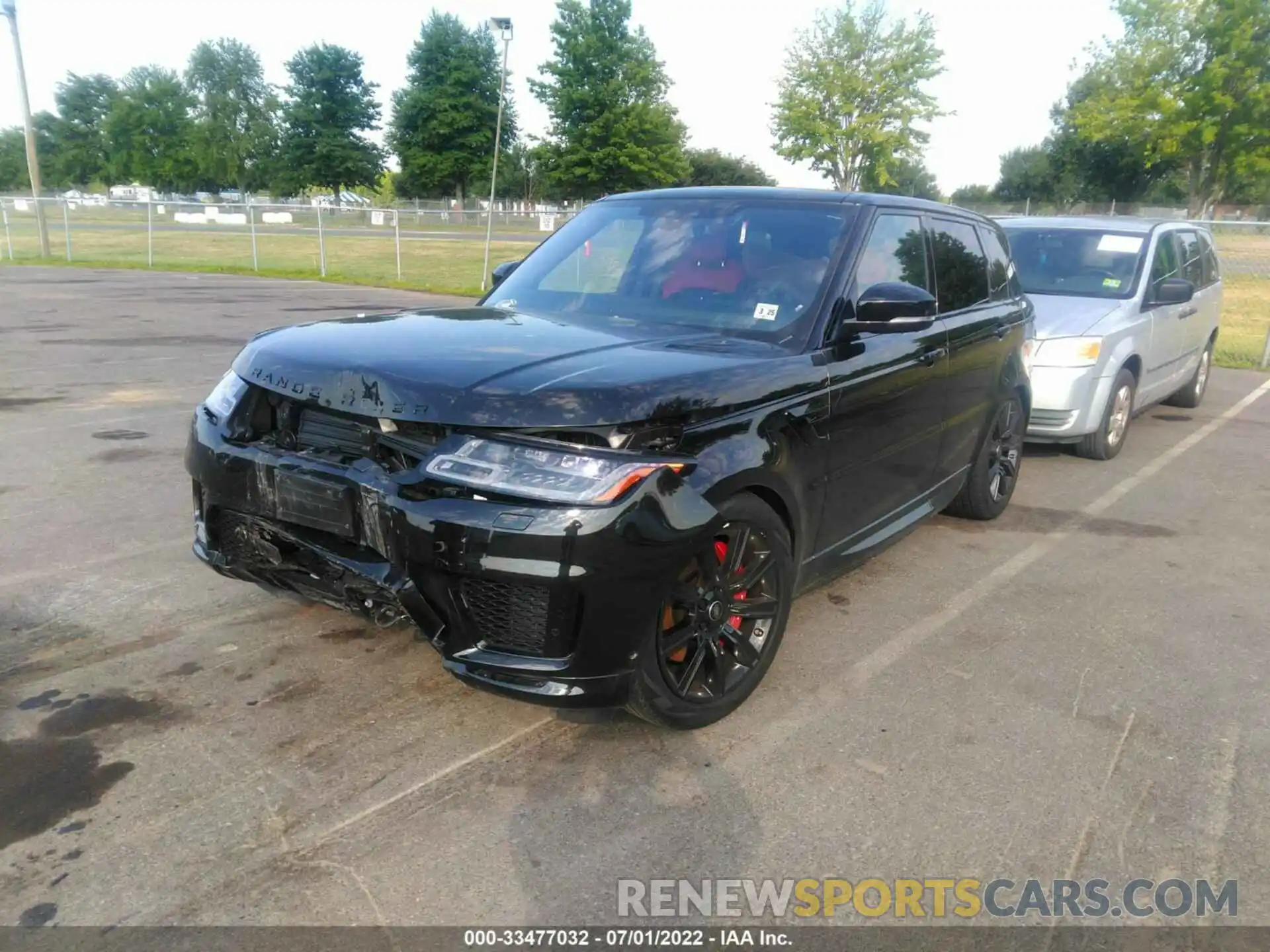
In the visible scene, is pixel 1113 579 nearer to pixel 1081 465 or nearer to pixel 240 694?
pixel 1081 465

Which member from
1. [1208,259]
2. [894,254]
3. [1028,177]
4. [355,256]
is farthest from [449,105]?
[894,254]

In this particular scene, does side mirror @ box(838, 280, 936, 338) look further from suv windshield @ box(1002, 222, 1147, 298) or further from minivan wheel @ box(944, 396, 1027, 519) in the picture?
suv windshield @ box(1002, 222, 1147, 298)

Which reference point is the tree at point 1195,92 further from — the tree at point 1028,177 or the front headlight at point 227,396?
the front headlight at point 227,396

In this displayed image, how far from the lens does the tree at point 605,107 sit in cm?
5869

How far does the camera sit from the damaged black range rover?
2.76 meters

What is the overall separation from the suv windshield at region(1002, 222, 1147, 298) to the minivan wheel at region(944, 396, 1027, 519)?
2572 mm

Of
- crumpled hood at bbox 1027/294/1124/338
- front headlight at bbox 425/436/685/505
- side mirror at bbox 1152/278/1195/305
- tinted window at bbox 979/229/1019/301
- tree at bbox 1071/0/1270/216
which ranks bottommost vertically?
front headlight at bbox 425/436/685/505

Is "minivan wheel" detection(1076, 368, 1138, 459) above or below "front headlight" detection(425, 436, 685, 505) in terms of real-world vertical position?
below

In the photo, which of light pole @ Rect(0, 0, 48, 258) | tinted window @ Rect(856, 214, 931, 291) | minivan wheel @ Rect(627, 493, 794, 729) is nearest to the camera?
minivan wheel @ Rect(627, 493, 794, 729)

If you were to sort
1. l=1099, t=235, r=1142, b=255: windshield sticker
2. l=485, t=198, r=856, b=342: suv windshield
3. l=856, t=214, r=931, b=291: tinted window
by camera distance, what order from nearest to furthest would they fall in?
1. l=485, t=198, r=856, b=342: suv windshield
2. l=856, t=214, r=931, b=291: tinted window
3. l=1099, t=235, r=1142, b=255: windshield sticker

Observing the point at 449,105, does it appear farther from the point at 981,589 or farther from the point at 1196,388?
the point at 981,589

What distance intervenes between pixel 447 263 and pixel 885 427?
2601cm

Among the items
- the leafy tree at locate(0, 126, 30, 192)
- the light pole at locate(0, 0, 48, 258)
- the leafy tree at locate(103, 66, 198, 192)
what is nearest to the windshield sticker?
the light pole at locate(0, 0, 48, 258)

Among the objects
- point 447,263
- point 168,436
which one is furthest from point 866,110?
point 168,436
